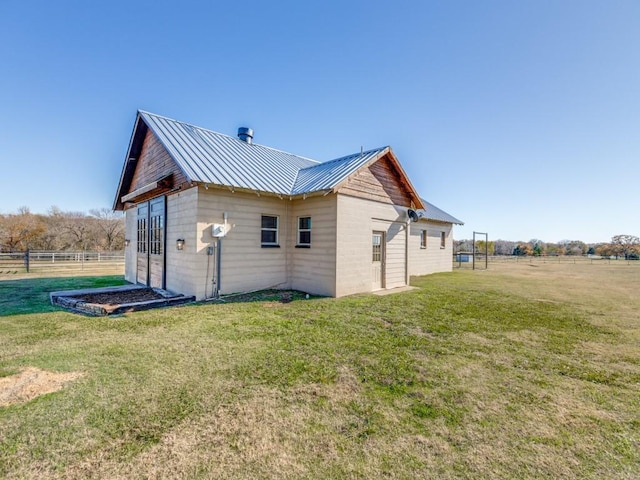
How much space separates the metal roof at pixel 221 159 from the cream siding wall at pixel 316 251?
3.51 ft

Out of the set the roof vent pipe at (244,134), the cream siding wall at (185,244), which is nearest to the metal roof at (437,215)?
the roof vent pipe at (244,134)

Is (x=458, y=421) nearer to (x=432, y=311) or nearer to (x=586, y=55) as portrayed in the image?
(x=432, y=311)

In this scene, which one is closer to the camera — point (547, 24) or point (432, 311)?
point (432, 311)

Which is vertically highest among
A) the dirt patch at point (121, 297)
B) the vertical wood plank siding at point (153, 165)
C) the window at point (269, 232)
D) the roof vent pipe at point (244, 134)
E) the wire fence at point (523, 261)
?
the roof vent pipe at point (244, 134)

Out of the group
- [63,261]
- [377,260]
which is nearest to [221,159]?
[377,260]

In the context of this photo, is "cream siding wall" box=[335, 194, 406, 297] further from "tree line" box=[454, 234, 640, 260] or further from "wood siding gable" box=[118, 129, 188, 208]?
"tree line" box=[454, 234, 640, 260]

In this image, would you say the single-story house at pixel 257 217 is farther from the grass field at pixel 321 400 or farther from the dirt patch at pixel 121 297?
the grass field at pixel 321 400

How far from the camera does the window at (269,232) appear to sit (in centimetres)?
1001

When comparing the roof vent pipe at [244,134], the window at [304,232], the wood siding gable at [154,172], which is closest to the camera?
the wood siding gable at [154,172]

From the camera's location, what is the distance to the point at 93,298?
337 inches

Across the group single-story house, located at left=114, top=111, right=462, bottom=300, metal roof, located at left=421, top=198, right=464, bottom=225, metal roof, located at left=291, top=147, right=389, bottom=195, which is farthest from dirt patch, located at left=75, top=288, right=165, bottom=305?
metal roof, located at left=421, top=198, right=464, bottom=225

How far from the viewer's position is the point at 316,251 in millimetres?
9719

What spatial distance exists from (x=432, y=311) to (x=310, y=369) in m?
4.95

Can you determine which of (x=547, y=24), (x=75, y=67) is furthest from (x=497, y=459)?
(x=75, y=67)
